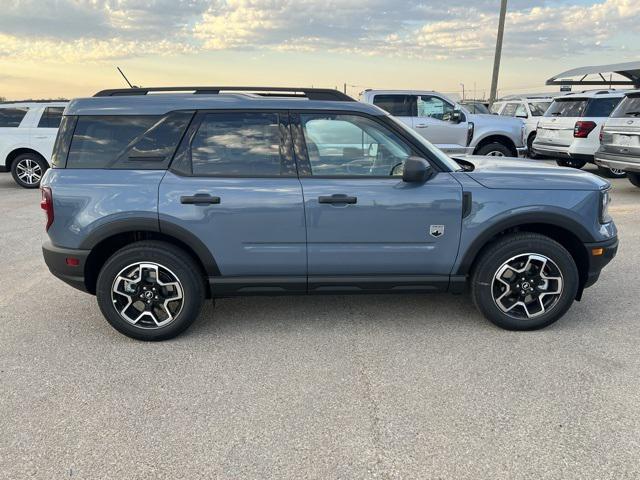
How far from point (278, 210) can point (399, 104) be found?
25.6 ft

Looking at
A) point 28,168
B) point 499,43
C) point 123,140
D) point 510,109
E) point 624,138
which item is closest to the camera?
point 123,140

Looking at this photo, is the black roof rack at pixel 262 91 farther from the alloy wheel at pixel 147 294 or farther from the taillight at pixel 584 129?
the taillight at pixel 584 129

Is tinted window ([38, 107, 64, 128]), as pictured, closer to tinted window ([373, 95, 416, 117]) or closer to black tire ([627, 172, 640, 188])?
tinted window ([373, 95, 416, 117])

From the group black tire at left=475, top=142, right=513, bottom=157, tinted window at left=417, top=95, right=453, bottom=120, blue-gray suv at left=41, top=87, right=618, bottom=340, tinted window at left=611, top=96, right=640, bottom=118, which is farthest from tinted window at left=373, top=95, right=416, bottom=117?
blue-gray suv at left=41, top=87, right=618, bottom=340

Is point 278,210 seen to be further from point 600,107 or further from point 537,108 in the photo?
point 537,108

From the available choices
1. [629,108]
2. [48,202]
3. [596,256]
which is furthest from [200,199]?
[629,108]

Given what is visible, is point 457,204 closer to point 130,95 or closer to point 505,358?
point 505,358

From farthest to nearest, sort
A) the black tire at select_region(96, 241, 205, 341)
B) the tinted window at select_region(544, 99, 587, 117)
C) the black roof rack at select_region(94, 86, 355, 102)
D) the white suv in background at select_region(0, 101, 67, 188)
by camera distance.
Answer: the tinted window at select_region(544, 99, 587, 117) → the white suv in background at select_region(0, 101, 67, 188) → the black roof rack at select_region(94, 86, 355, 102) → the black tire at select_region(96, 241, 205, 341)

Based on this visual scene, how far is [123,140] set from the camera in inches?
144

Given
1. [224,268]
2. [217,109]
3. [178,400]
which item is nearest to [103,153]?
[217,109]

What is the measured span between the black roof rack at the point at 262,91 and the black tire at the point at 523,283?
154 cm

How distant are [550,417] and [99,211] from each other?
3061mm

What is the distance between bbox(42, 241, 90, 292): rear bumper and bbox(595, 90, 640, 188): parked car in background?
27.8 feet

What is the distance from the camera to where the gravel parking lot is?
98.1 inches
